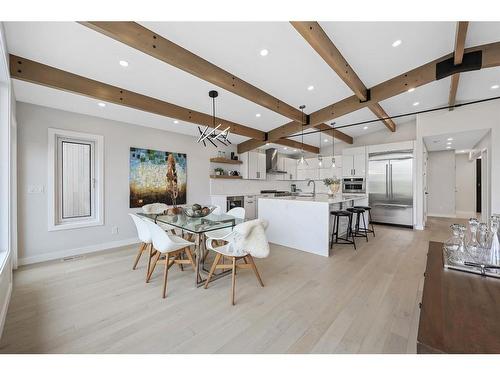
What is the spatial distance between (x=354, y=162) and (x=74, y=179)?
704 centimetres

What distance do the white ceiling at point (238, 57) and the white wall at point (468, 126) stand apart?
642mm

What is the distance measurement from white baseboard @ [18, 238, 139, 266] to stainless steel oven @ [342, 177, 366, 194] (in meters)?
6.05

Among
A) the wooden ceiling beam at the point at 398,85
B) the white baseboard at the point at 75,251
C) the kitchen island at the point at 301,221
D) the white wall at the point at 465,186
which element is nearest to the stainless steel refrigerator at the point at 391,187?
the kitchen island at the point at 301,221

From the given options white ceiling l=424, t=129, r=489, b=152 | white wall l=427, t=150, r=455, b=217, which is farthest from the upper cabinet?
white wall l=427, t=150, r=455, b=217

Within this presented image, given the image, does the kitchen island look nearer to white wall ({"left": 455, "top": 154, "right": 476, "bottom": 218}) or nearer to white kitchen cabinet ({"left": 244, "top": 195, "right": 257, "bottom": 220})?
white kitchen cabinet ({"left": 244, "top": 195, "right": 257, "bottom": 220})

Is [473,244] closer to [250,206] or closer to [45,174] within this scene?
[45,174]

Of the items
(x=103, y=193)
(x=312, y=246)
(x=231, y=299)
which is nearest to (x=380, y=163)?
(x=312, y=246)

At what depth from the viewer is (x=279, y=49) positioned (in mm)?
2631

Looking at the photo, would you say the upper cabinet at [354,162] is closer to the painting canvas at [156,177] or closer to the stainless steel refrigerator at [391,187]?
the stainless steel refrigerator at [391,187]

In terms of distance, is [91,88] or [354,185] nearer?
[91,88]

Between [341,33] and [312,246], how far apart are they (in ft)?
10.1

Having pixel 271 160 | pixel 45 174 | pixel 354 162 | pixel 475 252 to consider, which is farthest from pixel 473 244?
pixel 271 160

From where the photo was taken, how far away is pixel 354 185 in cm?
670

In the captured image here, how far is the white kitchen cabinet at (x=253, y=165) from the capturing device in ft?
21.5
